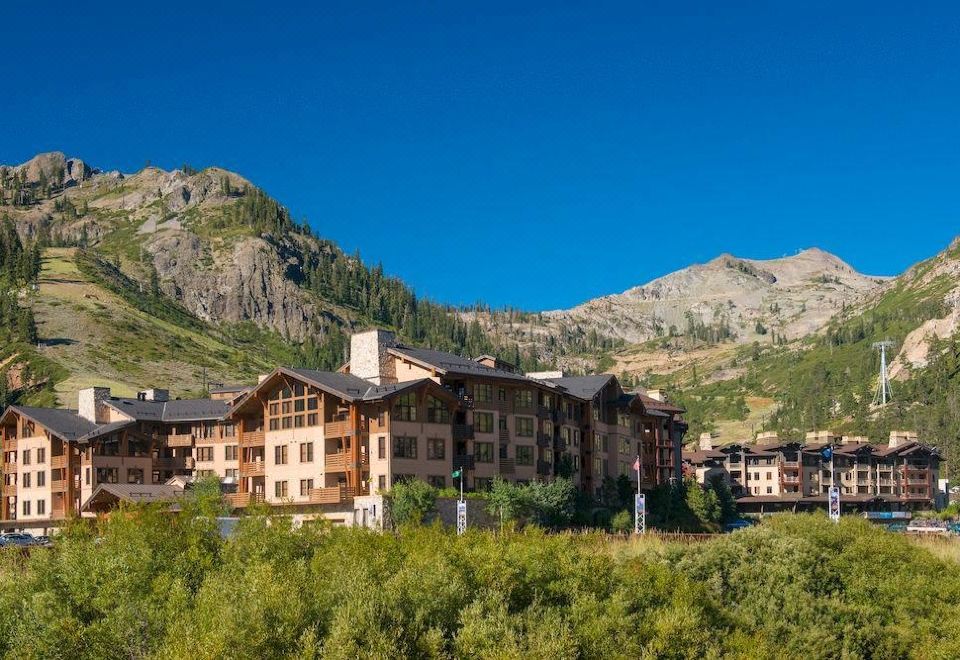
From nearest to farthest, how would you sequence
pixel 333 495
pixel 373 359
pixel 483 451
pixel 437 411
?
pixel 333 495 → pixel 437 411 → pixel 483 451 → pixel 373 359

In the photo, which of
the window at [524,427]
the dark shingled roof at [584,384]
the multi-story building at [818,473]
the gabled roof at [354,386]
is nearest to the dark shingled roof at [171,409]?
the gabled roof at [354,386]

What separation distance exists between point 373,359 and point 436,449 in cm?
1080

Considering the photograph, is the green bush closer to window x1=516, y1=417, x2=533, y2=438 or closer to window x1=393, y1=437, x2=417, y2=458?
window x1=393, y1=437, x2=417, y2=458

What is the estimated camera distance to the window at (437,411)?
91.8 metres

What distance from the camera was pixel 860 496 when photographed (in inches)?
6969

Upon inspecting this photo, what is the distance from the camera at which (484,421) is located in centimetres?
9588

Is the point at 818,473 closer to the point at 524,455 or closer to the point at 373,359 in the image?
the point at 524,455

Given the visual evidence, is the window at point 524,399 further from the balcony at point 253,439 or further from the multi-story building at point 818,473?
the multi-story building at point 818,473

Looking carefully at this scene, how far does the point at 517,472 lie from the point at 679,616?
47676 millimetres

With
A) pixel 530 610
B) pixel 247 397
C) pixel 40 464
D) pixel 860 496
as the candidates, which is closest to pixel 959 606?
pixel 530 610

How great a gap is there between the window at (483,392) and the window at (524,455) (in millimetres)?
5401

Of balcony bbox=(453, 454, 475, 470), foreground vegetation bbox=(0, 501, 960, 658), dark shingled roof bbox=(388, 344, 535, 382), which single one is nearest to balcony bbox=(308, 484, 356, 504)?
balcony bbox=(453, 454, 475, 470)

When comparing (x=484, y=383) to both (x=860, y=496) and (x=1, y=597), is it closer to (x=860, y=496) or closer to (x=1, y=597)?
(x=1, y=597)

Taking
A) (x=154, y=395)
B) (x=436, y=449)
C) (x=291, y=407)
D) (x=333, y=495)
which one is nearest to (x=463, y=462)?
(x=436, y=449)
